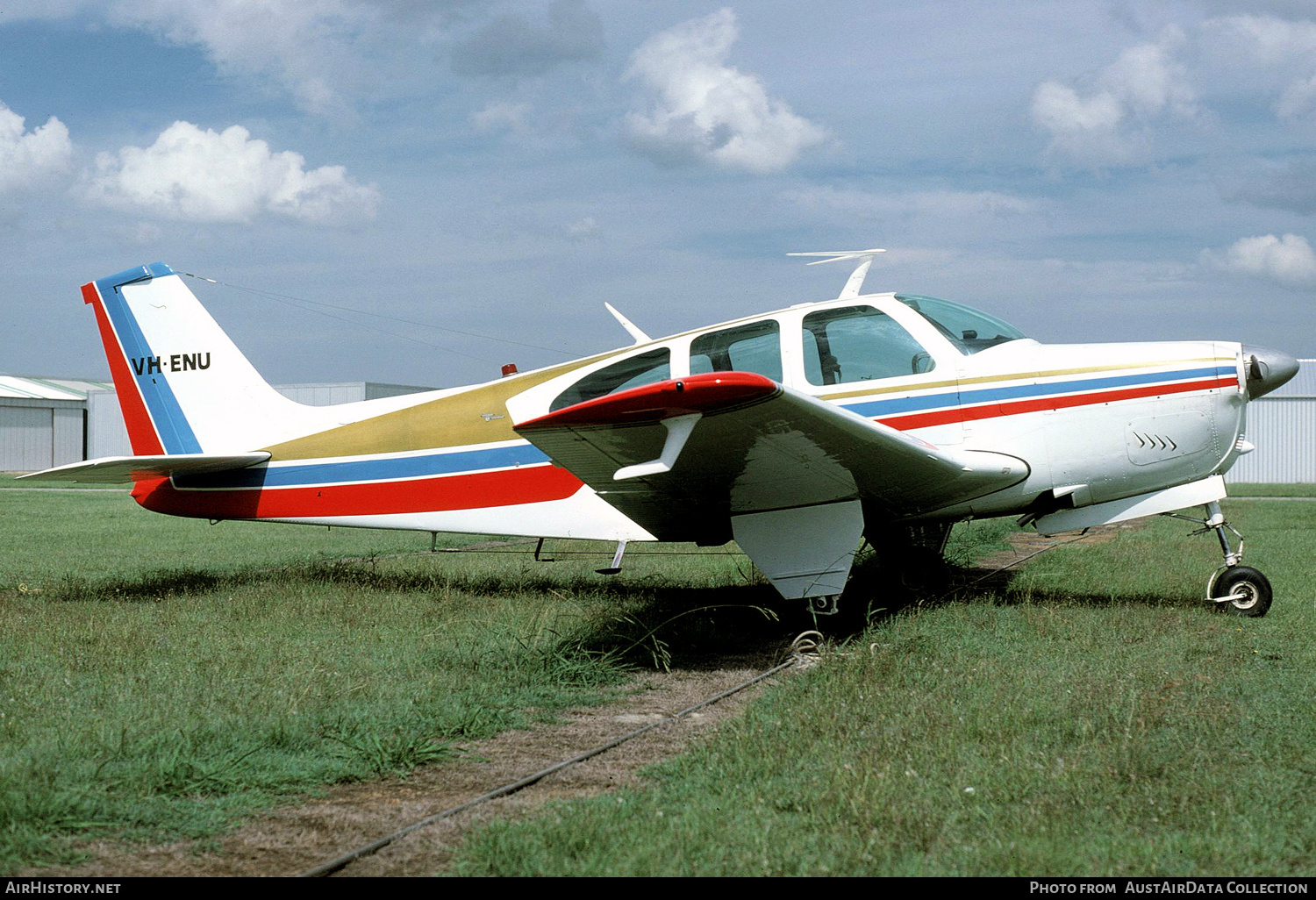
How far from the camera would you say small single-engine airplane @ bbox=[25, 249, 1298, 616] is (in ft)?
18.3

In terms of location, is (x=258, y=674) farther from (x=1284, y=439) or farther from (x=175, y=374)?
(x=1284, y=439)

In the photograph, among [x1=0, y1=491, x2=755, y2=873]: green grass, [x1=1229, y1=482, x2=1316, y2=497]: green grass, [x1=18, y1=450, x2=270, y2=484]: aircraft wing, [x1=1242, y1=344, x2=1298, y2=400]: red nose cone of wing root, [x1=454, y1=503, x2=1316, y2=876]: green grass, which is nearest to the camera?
[x1=454, y1=503, x2=1316, y2=876]: green grass

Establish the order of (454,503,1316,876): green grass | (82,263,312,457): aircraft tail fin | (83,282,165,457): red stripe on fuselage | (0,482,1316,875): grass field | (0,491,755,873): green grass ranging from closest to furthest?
(454,503,1316,876): green grass, (0,482,1316,875): grass field, (0,491,755,873): green grass, (82,263,312,457): aircraft tail fin, (83,282,165,457): red stripe on fuselage

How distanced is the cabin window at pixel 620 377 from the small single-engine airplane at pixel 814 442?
0.05 feet

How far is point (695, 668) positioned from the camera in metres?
6.01

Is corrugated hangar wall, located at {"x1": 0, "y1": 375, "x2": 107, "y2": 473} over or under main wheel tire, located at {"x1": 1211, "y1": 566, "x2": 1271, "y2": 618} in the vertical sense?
over

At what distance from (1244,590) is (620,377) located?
4.70 metres

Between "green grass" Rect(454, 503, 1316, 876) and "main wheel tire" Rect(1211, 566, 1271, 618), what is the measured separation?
1.83 feet

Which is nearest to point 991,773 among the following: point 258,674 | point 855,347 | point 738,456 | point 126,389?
point 738,456

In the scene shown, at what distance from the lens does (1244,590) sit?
6.95 metres

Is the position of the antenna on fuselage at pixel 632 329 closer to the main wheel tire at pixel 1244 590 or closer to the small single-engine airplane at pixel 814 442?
the small single-engine airplane at pixel 814 442

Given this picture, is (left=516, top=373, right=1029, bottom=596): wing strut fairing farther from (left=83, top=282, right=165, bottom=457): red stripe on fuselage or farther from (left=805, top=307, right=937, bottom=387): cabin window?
(left=83, top=282, right=165, bottom=457): red stripe on fuselage

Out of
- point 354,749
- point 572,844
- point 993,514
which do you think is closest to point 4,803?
Answer: point 354,749

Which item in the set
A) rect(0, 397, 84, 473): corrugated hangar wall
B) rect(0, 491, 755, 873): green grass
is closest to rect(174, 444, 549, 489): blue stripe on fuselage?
rect(0, 491, 755, 873): green grass
